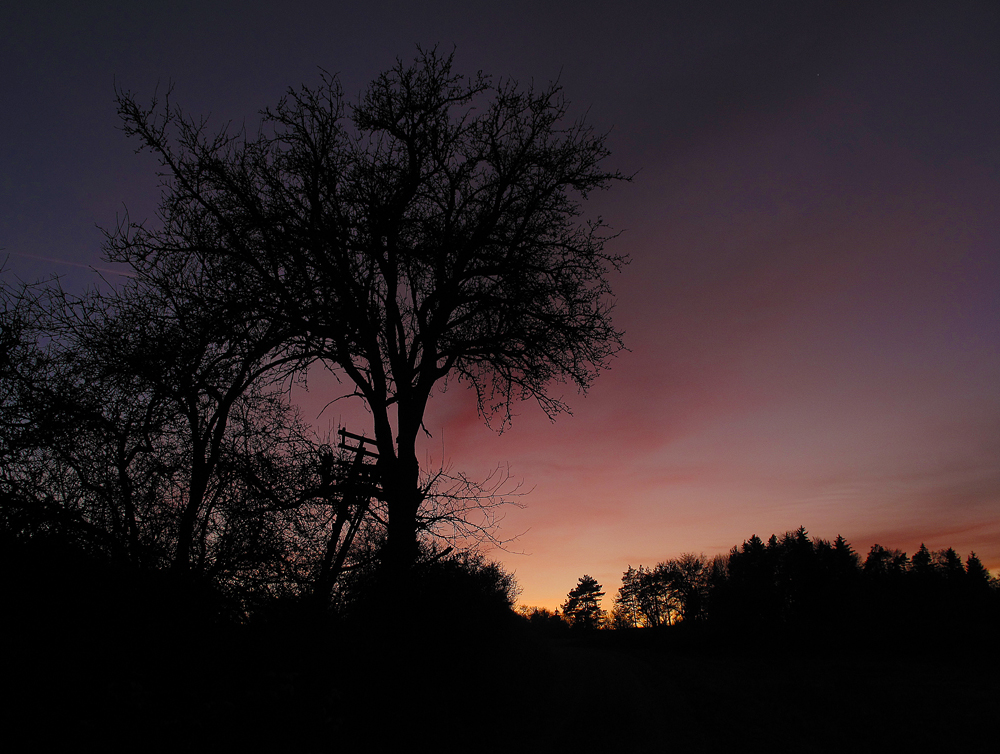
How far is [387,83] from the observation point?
8078mm

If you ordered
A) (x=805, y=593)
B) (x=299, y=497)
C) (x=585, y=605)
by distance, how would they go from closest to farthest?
(x=299, y=497), (x=805, y=593), (x=585, y=605)

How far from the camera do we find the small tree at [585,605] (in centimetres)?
8850

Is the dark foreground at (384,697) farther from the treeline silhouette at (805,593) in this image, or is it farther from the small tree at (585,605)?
the small tree at (585,605)

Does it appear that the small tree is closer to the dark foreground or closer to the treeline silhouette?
the treeline silhouette

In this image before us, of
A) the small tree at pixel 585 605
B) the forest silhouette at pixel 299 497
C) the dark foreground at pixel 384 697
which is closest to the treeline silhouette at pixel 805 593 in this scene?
the small tree at pixel 585 605

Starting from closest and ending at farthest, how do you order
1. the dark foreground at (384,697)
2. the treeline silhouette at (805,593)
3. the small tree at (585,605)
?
the dark foreground at (384,697) < the treeline silhouette at (805,593) < the small tree at (585,605)

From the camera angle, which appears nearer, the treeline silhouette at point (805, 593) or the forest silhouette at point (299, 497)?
the forest silhouette at point (299, 497)

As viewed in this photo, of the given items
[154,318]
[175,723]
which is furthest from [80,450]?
[175,723]

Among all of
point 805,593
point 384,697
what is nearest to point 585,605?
point 805,593

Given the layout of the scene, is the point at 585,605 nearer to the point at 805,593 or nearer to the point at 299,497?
the point at 805,593

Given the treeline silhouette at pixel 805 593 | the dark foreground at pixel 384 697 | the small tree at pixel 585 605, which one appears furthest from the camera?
the small tree at pixel 585 605

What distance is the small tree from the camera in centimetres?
8850

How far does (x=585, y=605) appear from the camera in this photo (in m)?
89.8

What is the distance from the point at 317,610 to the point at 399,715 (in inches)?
72.6
